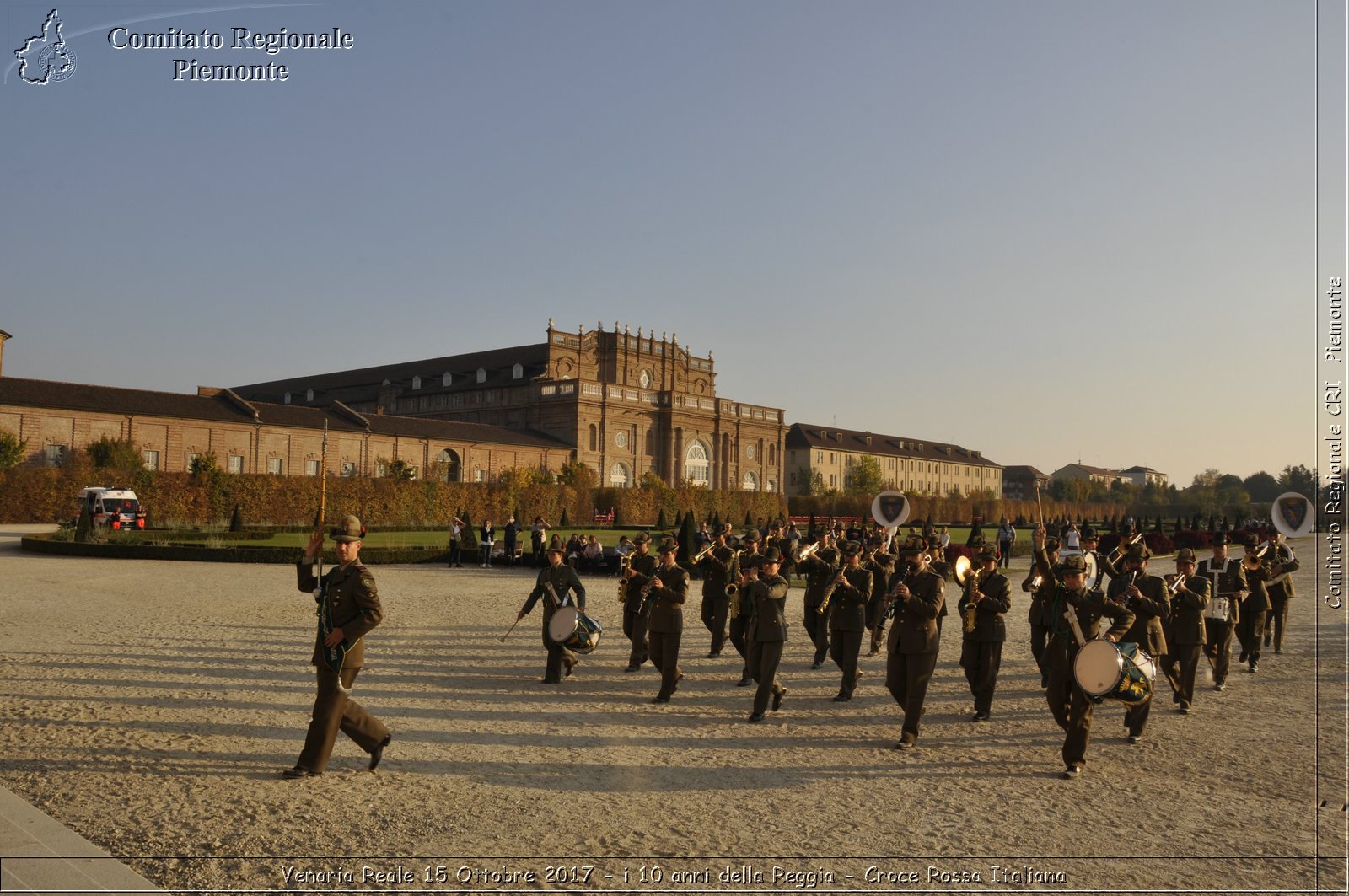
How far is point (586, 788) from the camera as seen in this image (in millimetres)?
6789

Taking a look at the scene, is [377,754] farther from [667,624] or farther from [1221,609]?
[1221,609]

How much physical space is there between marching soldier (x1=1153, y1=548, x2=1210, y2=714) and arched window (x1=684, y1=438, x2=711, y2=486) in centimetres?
6859

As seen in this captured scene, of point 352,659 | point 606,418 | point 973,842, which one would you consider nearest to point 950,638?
point 973,842

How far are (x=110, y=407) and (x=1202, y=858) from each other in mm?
57171

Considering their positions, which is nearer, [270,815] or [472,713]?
[270,815]

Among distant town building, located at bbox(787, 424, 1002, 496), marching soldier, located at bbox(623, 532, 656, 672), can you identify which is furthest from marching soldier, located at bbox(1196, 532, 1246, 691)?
distant town building, located at bbox(787, 424, 1002, 496)

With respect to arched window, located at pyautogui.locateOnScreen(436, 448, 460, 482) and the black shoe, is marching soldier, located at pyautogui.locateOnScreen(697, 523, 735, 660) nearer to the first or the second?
the black shoe

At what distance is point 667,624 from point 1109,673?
14.0ft

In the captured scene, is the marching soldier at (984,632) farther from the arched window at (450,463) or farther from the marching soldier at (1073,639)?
the arched window at (450,463)

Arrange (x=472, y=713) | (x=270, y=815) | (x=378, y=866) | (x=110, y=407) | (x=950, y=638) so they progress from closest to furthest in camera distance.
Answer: (x=378, y=866) → (x=270, y=815) → (x=472, y=713) → (x=950, y=638) → (x=110, y=407)

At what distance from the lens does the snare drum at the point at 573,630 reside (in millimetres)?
10477

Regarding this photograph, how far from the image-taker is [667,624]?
9.97 m

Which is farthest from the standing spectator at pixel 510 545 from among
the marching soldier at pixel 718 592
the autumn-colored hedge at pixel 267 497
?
the autumn-colored hedge at pixel 267 497

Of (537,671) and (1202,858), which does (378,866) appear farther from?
(537,671)
